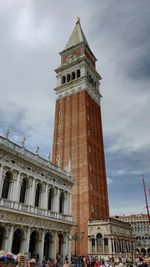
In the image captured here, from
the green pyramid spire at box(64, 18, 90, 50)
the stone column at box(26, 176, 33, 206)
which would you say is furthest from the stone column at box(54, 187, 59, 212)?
the green pyramid spire at box(64, 18, 90, 50)

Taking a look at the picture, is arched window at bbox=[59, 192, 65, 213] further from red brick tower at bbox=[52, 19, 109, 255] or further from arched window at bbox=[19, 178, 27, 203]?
red brick tower at bbox=[52, 19, 109, 255]

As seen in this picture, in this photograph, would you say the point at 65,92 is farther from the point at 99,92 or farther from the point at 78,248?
the point at 78,248

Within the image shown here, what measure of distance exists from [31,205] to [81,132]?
2509 centimetres

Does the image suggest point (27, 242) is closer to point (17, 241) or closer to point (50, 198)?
point (17, 241)

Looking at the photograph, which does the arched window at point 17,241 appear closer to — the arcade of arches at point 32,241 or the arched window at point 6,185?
the arcade of arches at point 32,241

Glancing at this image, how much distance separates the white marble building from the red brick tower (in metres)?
10.3

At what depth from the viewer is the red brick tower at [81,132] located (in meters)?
42.4

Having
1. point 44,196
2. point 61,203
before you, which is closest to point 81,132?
point 61,203

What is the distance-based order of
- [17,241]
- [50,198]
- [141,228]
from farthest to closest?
[141,228]
[50,198]
[17,241]

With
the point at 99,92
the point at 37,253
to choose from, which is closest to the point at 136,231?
the point at 99,92

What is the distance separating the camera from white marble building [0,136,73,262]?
23.0 meters

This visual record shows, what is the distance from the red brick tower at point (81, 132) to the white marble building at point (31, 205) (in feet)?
33.7

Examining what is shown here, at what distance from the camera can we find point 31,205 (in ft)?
84.3

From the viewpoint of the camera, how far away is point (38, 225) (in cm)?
2602
